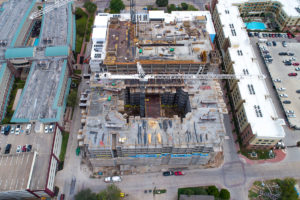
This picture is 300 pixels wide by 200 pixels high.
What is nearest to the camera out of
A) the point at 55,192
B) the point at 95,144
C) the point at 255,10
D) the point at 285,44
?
the point at 95,144

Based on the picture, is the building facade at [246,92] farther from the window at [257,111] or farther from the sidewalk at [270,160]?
the sidewalk at [270,160]

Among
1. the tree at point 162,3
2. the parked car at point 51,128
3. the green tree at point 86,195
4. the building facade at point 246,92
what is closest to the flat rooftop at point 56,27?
the parked car at point 51,128

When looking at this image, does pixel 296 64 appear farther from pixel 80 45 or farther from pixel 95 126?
pixel 80 45

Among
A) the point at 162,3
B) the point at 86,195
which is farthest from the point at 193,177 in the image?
the point at 162,3

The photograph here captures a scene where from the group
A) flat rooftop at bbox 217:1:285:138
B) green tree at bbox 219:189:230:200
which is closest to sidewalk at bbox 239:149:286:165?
flat rooftop at bbox 217:1:285:138

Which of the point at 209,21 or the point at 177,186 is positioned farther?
the point at 209,21

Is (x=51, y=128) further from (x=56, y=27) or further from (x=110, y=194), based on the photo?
(x=56, y=27)

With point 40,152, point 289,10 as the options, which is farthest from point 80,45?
point 289,10
